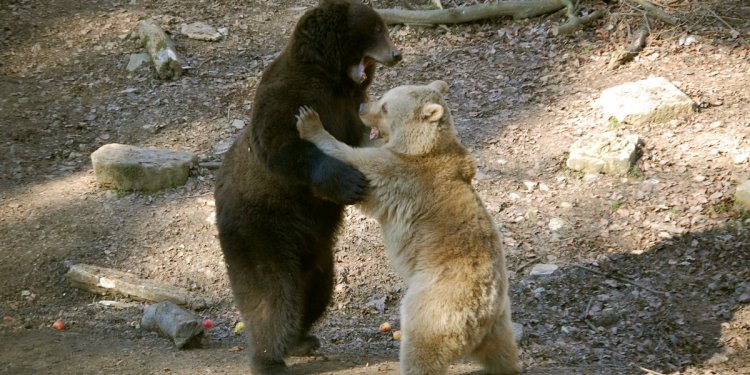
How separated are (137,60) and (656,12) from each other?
7559 millimetres

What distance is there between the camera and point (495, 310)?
5.38m

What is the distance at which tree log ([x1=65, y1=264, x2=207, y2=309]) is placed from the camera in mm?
8055

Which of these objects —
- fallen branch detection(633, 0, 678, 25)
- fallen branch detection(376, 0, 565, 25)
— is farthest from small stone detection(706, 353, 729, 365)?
fallen branch detection(376, 0, 565, 25)

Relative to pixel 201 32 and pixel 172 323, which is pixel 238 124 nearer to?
pixel 201 32

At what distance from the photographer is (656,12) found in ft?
37.6

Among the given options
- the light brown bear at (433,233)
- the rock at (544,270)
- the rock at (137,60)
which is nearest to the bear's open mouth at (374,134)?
the light brown bear at (433,233)

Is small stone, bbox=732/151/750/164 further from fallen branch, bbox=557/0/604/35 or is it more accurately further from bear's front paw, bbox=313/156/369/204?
bear's front paw, bbox=313/156/369/204

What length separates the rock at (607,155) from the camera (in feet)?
29.5

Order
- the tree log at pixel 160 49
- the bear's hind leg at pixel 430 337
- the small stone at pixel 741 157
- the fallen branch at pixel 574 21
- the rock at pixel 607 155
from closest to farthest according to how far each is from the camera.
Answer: the bear's hind leg at pixel 430 337
the small stone at pixel 741 157
the rock at pixel 607 155
the fallen branch at pixel 574 21
the tree log at pixel 160 49

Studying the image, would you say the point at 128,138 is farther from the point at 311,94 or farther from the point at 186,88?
the point at 311,94

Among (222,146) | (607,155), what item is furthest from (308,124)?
(222,146)

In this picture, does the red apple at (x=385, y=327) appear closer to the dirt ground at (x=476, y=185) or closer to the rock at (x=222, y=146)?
the dirt ground at (x=476, y=185)

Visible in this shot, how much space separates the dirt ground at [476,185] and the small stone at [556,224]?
4 cm

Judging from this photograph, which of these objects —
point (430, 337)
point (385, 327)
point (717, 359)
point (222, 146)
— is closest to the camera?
point (430, 337)
